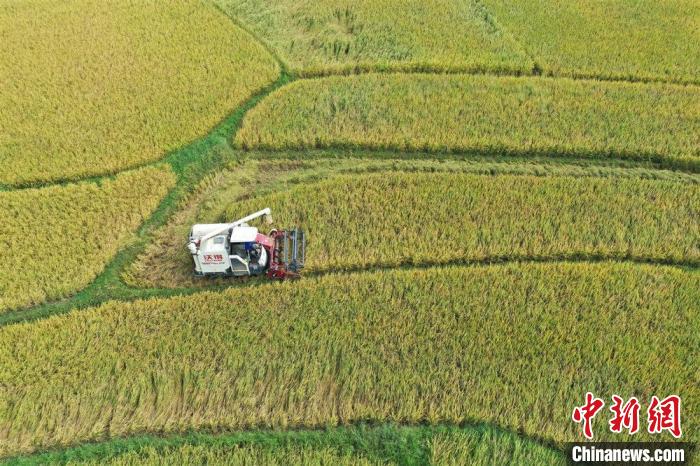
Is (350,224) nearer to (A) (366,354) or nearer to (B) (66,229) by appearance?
(A) (366,354)

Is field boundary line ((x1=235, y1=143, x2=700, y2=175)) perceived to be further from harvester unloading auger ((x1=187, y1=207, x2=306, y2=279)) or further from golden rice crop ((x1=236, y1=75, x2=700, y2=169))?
harvester unloading auger ((x1=187, y1=207, x2=306, y2=279))

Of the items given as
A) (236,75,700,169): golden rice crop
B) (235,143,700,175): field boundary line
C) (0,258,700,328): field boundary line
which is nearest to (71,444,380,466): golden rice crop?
(0,258,700,328): field boundary line

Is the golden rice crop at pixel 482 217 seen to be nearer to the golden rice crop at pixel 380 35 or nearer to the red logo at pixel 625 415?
the red logo at pixel 625 415

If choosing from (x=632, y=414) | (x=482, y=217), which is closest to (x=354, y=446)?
(x=632, y=414)

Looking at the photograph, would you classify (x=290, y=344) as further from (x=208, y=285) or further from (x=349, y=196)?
(x=349, y=196)

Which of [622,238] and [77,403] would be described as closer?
[77,403]

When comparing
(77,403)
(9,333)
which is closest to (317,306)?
(77,403)
